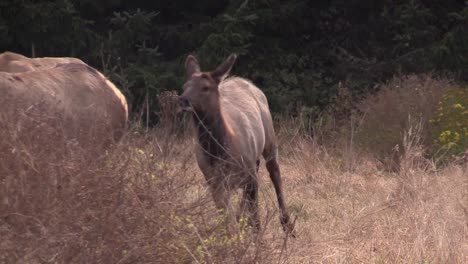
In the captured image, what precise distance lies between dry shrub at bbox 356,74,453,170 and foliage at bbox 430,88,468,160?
0.27m

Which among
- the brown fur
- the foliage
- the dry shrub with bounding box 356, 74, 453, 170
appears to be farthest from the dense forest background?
the brown fur

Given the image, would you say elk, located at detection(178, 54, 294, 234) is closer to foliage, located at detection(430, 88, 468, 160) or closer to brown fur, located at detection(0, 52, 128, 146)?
brown fur, located at detection(0, 52, 128, 146)

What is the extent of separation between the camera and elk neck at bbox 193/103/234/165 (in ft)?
32.1

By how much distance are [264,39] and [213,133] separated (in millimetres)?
12591

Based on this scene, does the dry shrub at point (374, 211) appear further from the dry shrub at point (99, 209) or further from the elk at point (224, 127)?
the dry shrub at point (99, 209)

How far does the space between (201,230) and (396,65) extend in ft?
52.4

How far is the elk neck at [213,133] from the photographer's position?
9781mm

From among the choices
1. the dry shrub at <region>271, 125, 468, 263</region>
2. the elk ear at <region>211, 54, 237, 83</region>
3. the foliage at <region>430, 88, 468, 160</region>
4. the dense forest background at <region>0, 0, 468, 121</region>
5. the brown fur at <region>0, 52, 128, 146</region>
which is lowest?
the dense forest background at <region>0, 0, 468, 121</region>

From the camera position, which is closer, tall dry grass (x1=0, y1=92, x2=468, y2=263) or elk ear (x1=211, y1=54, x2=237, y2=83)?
tall dry grass (x1=0, y1=92, x2=468, y2=263)

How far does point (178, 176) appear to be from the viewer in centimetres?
654

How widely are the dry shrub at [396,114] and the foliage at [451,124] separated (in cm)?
27

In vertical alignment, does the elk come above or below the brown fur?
below

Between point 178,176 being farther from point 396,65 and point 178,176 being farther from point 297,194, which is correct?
point 396,65

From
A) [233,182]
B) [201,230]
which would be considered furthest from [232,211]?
[233,182]
